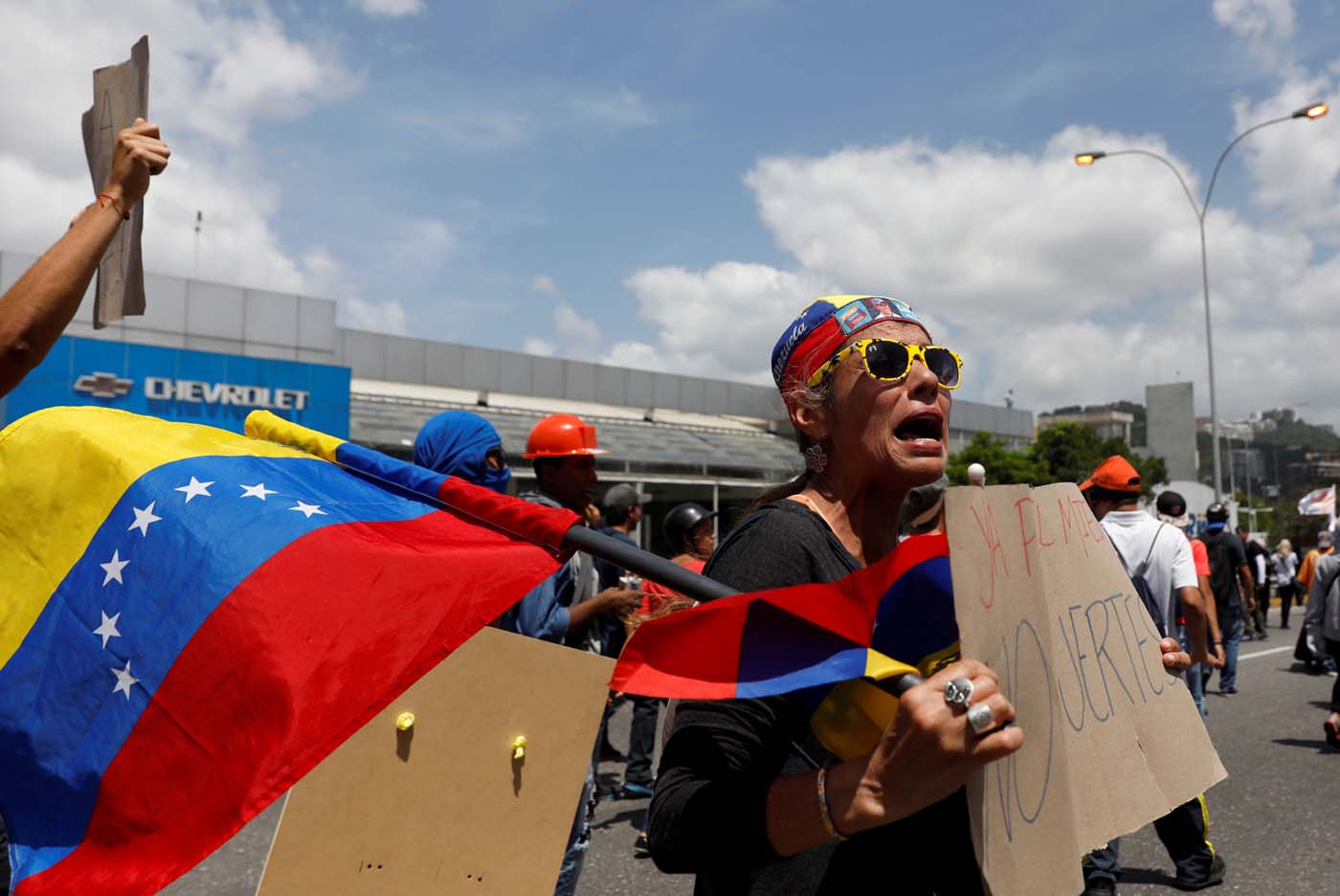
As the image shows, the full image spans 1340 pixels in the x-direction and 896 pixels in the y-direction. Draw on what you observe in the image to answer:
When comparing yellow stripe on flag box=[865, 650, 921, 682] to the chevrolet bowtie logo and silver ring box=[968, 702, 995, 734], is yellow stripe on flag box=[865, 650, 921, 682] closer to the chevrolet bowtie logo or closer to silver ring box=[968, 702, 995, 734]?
silver ring box=[968, 702, 995, 734]

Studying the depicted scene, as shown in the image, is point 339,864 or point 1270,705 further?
point 1270,705

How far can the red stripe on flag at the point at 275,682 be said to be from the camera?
1.47 metres

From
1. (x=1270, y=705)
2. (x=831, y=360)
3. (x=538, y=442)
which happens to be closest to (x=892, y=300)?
(x=831, y=360)

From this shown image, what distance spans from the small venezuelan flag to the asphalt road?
13.4 feet

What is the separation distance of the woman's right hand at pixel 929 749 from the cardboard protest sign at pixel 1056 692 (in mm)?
44

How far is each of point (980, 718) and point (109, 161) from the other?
2.00 meters

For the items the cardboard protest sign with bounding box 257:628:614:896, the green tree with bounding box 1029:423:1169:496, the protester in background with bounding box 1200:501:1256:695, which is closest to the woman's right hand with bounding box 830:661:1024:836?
the cardboard protest sign with bounding box 257:628:614:896

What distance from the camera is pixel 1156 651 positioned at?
1.78 m

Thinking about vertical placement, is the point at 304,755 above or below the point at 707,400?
below

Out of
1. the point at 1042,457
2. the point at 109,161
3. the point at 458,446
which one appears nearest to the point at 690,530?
the point at 458,446

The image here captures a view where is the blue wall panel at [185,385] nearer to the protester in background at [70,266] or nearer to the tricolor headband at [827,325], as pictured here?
the protester in background at [70,266]

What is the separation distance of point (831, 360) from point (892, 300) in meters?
0.17

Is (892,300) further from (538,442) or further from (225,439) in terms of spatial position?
(538,442)

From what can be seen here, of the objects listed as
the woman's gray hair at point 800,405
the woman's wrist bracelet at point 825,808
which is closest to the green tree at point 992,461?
the woman's gray hair at point 800,405
